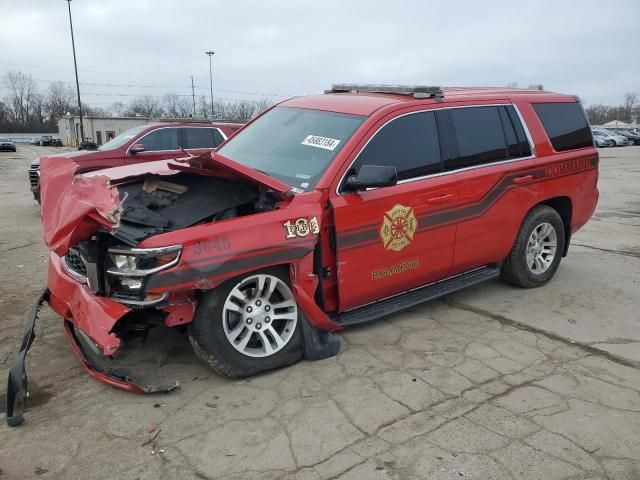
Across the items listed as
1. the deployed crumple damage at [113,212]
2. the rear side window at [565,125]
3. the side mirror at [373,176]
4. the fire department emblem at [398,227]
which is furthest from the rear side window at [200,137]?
the side mirror at [373,176]

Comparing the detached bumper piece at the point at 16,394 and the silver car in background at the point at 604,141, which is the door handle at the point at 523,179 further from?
the silver car in background at the point at 604,141

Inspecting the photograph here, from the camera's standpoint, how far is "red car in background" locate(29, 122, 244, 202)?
9031 millimetres

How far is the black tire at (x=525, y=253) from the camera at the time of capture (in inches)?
201

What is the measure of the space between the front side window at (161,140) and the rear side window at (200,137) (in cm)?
20

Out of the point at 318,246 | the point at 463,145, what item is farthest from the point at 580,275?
the point at 318,246

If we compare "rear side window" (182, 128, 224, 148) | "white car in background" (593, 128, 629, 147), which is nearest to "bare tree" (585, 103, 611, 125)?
"white car in background" (593, 128, 629, 147)

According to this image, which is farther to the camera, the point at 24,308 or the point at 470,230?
the point at 24,308

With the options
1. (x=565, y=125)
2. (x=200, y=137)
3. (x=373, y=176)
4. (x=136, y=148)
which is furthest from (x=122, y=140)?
(x=565, y=125)

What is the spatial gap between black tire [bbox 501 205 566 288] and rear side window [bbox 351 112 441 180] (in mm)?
1433

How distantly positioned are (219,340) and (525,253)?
10.8 ft

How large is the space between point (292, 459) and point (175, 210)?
6.05ft

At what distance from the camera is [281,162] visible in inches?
160

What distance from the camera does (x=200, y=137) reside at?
9906mm

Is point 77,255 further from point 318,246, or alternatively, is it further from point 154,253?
point 318,246
